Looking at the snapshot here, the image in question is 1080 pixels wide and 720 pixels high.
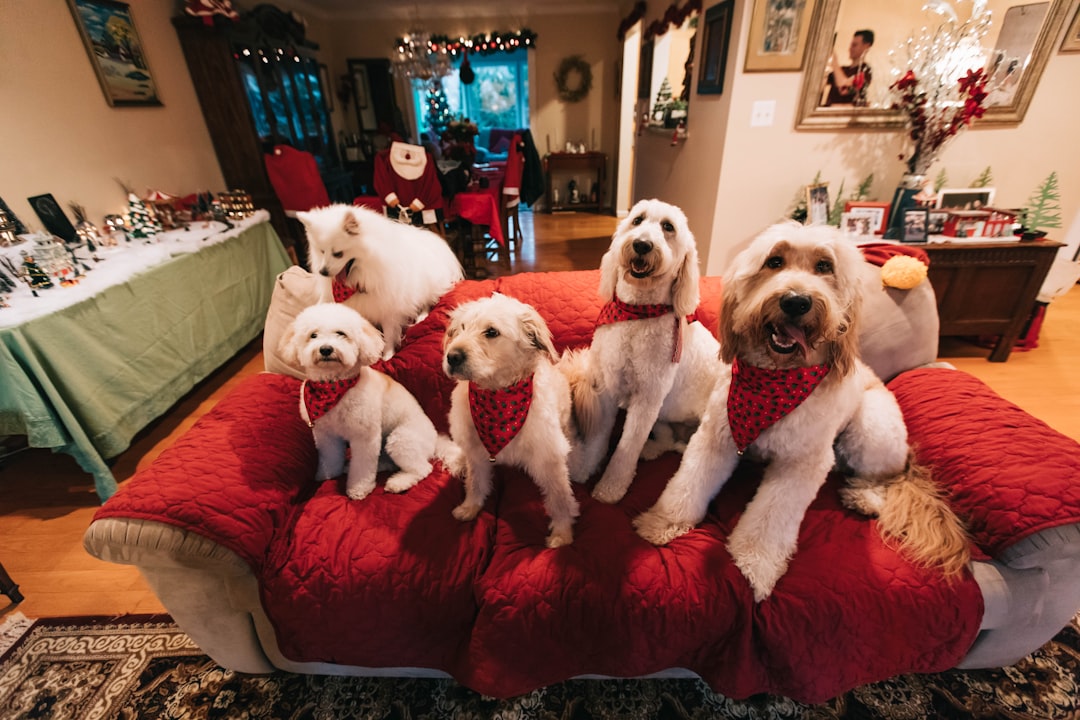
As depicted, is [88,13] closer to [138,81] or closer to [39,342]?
[138,81]

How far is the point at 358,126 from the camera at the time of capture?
823cm

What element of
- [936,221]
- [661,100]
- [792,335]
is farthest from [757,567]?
[661,100]

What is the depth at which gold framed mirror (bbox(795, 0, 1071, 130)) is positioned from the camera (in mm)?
2852

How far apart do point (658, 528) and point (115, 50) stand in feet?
17.4

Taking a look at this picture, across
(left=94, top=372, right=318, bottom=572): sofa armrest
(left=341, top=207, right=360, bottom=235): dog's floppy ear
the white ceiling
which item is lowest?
(left=94, top=372, right=318, bottom=572): sofa armrest

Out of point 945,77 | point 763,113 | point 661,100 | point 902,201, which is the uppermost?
point 661,100

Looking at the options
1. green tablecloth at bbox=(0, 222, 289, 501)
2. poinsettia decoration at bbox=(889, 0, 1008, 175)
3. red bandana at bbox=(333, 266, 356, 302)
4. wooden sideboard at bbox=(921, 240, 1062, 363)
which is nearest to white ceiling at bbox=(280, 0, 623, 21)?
green tablecloth at bbox=(0, 222, 289, 501)

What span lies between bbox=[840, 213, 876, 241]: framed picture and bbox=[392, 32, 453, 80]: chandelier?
20.6ft

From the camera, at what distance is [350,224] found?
1909mm

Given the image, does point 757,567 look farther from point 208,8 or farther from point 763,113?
point 208,8

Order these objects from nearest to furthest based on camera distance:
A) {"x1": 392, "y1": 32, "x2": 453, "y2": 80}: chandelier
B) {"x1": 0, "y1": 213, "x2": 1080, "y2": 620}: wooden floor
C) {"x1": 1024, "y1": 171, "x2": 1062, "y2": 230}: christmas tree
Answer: {"x1": 0, "y1": 213, "x2": 1080, "y2": 620}: wooden floor
{"x1": 1024, "y1": 171, "x2": 1062, "y2": 230}: christmas tree
{"x1": 392, "y1": 32, "x2": 453, "y2": 80}: chandelier

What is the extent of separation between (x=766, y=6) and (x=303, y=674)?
172 inches

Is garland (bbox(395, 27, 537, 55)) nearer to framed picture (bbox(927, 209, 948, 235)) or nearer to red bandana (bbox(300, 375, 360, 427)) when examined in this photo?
framed picture (bbox(927, 209, 948, 235))

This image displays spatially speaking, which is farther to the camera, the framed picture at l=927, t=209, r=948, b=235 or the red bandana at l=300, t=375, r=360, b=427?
the framed picture at l=927, t=209, r=948, b=235
